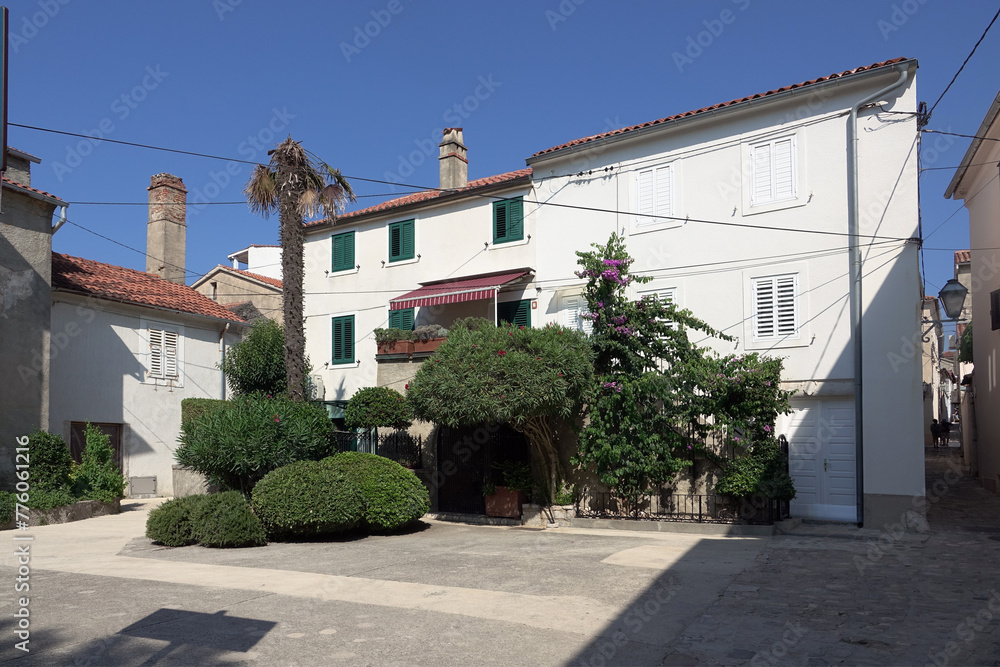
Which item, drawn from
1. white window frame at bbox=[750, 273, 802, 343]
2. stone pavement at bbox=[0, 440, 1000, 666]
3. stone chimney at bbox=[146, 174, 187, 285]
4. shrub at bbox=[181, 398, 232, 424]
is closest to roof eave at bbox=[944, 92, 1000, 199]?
white window frame at bbox=[750, 273, 802, 343]

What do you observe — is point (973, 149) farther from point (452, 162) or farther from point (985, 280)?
point (452, 162)

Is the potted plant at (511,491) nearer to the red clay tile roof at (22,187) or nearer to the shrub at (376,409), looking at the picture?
the shrub at (376,409)

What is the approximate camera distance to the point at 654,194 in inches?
685

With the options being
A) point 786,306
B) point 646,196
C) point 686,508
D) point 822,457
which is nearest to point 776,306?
point 786,306

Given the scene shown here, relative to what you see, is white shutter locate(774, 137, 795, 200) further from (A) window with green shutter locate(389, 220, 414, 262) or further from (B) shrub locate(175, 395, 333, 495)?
(B) shrub locate(175, 395, 333, 495)

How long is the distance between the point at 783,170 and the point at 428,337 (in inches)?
343

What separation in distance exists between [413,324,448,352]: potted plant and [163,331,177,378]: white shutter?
9168 mm

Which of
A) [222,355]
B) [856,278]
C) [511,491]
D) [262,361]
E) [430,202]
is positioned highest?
[430,202]

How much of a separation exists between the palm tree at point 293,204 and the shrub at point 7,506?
19.9 ft

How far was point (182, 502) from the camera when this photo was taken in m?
13.1

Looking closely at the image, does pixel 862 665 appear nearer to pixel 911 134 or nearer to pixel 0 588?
pixel 0 588

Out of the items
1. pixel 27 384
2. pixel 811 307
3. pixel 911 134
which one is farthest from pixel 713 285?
pixel 27 384

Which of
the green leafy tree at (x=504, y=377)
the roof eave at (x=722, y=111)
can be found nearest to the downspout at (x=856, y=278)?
the roof eave at (x=722, y=111)

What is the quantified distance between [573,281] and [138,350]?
1295 cm
